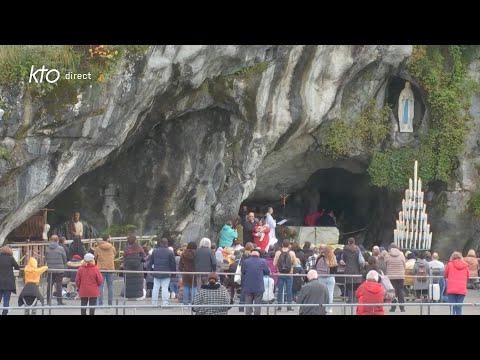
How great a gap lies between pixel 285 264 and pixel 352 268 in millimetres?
1392

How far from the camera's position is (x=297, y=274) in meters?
25.7

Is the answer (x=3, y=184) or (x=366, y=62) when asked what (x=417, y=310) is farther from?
(x=366, y=62)

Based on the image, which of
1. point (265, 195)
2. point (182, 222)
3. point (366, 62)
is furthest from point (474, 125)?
point (182, 222)

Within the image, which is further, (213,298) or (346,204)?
(346,204)

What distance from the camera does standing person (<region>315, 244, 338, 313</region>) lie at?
25.5 m

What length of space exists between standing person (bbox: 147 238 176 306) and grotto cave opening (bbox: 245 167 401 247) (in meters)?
A: 16.0

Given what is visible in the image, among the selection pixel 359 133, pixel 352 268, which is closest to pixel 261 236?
pixel 359 133

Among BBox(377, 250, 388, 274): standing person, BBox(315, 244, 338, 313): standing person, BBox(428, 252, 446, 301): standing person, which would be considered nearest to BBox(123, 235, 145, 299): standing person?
BBox(315, 244, 338, 313): standing person

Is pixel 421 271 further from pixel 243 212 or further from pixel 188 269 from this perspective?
pixel 243 212

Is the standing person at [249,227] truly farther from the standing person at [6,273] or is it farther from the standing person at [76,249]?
the standing person at [6,273]

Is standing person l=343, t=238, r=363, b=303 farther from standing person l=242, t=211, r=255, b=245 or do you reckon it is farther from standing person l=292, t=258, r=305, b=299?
Result: standing person l=242, t=211, r=255, b=245

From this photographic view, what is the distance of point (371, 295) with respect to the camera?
21.7 meters

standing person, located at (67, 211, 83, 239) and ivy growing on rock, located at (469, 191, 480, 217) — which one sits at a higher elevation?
ivy growing on rock, located at (469, 191, 480, 217)

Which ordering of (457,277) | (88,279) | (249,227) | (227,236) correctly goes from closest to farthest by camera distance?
1. (88,279)
2. (457,277)
3. (227,236)
4. (249,227)
